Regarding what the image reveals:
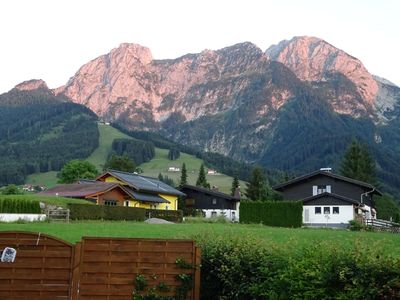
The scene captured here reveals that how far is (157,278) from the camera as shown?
10.4 meters

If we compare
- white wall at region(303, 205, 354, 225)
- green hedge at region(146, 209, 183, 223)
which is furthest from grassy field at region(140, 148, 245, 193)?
green hedge at region(146, 209, 183, 223)

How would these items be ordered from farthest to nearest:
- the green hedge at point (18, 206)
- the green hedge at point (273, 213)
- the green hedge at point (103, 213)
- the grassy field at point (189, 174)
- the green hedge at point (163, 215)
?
the grassy field at point (189, 174), the green hedge at point (163, 215), the green hedge at point (273, 213), the green hedge at point (103, 213), the green hedge at point (18, 206)

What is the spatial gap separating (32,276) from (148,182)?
58.1 m

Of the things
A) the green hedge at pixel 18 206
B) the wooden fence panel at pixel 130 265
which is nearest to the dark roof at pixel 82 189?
the green hedge at pixel 18 206

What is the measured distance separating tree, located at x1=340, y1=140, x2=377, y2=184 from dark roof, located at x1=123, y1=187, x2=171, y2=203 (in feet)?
113

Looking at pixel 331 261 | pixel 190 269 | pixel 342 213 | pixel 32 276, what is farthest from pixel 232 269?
pixel 342 213

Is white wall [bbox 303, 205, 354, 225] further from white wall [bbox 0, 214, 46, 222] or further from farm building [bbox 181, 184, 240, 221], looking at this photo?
farm building [bbox 181, 184, 240, 221]

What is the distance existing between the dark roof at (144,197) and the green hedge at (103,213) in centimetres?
1211

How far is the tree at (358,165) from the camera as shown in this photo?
275 ft

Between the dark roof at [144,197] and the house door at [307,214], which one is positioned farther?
the dark roof at [144,197]

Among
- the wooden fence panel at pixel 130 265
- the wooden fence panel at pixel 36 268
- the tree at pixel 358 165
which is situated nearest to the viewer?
the wooden fence panel at pixel 36 268

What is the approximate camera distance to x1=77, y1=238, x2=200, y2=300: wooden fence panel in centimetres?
1008

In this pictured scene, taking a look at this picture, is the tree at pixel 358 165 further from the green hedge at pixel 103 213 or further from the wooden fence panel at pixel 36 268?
the wooden fence panel at pixel 36 268

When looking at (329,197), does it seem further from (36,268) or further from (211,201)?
(36,268)
